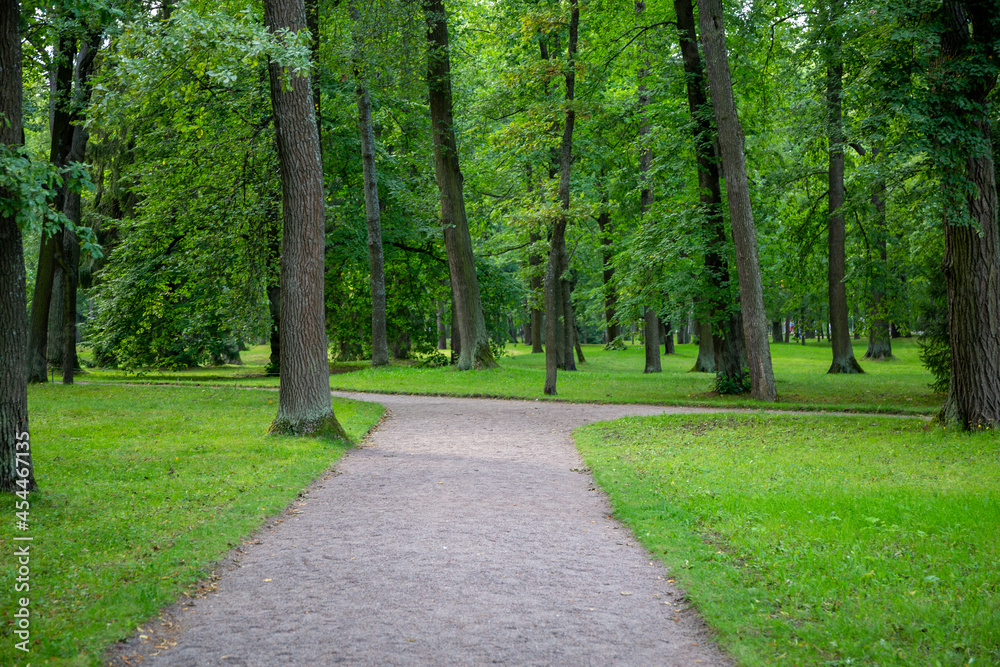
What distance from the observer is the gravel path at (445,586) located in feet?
13.6

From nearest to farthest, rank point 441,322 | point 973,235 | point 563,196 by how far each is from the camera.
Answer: point 973,235 < point 563,196 < point 441,322

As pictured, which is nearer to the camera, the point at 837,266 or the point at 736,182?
the point at 736,182

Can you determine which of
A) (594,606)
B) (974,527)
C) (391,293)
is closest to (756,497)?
(974,527)

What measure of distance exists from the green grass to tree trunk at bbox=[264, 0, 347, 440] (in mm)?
686

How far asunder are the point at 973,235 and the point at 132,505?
11665 millimetres

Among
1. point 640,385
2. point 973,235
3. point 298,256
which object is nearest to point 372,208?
point 640,385

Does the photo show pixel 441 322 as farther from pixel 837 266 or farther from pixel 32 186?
pixel 32 186

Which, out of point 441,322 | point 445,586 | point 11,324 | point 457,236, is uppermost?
point 457,236

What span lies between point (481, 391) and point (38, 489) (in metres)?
12.7

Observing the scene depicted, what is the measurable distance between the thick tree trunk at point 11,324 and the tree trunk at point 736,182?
1253 cm

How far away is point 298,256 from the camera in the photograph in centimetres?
1120

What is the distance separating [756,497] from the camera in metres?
7.45

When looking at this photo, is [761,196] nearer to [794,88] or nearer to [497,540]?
[794,88]

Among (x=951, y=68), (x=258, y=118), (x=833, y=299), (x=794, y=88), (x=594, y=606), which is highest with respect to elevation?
(x=794, y=88)
